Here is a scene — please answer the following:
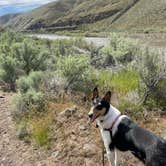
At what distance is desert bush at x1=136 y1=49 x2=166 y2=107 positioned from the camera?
8555 mm

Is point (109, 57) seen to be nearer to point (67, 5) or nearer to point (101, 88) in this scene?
point (101, 88)

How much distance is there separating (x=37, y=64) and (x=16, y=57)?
2.29ft

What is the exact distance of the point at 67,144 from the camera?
284 inches

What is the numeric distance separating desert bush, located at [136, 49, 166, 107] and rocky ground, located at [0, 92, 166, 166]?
0.59 metres

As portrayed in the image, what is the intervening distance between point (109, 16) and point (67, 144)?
115400 millimetres

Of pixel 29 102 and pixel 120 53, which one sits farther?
pixel 120 53

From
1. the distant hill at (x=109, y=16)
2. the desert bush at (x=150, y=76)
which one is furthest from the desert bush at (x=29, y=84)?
the distant hill at (x=109, y=16)

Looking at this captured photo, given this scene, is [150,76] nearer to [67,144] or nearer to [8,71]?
[67,144]

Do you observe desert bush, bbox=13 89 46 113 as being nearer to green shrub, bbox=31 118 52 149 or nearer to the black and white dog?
green shrub, bbox=31 118 52 149

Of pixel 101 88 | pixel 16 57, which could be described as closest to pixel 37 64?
pixel 16 57

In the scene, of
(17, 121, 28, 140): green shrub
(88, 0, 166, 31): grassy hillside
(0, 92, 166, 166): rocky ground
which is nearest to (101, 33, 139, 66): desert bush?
(0, 92, 166, 166): rocky ground

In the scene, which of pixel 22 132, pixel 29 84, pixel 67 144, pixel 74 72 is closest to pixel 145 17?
pixel 74 72

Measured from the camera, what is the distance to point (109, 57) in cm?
1377

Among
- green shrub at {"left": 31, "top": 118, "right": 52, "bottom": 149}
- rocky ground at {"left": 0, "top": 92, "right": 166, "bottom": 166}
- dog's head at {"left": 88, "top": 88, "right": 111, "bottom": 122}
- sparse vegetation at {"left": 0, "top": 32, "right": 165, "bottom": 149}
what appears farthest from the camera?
sparse vegetation at {"left": 0, "top": 32, "right": 165, "bottom": 149}
